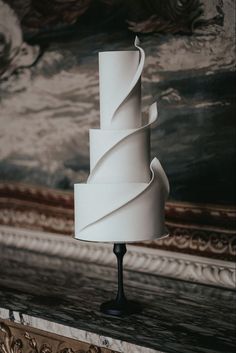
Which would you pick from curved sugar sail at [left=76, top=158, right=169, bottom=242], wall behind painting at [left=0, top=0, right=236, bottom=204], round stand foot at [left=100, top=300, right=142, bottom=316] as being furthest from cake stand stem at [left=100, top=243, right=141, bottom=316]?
wall behind painting at [left=0, top=0, right=236, bottom=204]

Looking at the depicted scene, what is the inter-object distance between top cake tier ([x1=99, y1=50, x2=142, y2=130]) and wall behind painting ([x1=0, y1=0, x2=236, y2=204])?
1.42 feet

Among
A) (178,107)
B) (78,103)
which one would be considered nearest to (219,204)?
(178,107)

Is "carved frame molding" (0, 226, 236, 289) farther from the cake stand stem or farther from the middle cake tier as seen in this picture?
the middle cake tier

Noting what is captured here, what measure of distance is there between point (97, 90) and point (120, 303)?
0.89 metres

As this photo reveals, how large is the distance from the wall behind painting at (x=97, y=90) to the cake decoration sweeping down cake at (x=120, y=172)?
410mm

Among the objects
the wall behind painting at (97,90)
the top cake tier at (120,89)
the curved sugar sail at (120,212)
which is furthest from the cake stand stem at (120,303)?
the wall behind painting at (97,90)

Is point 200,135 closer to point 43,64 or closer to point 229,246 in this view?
point 229,246

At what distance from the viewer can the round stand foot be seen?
6.42 feet

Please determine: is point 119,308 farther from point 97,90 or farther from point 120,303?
point 97,90

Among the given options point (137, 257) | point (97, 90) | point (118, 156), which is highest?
point (97, 90)

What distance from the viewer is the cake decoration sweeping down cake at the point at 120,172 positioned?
1.84 m

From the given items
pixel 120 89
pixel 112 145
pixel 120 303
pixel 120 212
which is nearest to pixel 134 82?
pixel 120 89

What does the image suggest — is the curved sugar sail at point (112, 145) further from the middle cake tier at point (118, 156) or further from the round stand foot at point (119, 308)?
the round stand foot at point (119, 308)

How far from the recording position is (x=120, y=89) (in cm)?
186
